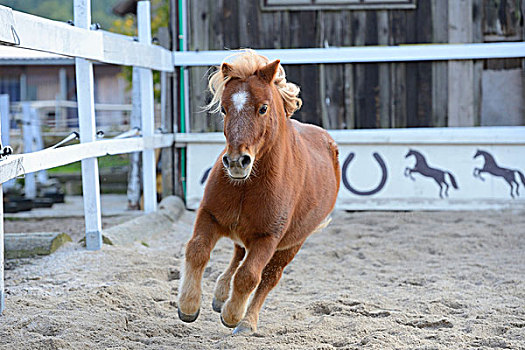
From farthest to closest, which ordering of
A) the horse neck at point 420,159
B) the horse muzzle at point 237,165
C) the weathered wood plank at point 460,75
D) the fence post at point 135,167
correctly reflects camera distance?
the fence post at point 135,167, the weathered wood plank at point 460,75, the horse neck at point 420,159, the horse muzzle at point 237,165

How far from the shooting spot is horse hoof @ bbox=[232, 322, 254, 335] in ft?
11.6

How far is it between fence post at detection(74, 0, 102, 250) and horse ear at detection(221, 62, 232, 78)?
2158 mm

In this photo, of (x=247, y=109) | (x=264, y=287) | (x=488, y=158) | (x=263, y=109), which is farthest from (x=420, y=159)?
(x=247, y=109)

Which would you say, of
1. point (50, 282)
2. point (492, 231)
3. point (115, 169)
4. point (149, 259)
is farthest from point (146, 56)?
point (115, 169)

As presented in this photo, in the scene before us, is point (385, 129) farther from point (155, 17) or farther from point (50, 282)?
point (155, 17)

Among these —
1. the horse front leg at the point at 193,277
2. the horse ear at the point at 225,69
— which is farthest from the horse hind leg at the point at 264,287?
the horse ear at the point at 225,69

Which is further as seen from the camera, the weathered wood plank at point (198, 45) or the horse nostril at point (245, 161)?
the weathered wood plank at point (198, 45)

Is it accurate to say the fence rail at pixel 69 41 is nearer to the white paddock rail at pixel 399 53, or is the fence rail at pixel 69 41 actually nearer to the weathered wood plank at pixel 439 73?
the white paddock rail at pixel 399 53

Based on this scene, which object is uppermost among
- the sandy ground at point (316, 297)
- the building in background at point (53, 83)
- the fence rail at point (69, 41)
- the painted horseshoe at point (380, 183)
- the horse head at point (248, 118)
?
the building in background at point (53, 83)

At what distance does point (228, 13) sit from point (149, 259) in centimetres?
427

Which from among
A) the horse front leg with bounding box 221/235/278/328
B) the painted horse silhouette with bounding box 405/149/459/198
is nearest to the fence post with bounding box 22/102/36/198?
the painted horse silhouette with bounding box 405/149/459/198

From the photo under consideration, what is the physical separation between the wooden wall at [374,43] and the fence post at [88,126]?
3303 mm

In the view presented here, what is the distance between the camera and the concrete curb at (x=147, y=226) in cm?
566

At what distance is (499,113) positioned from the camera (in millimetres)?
8547
